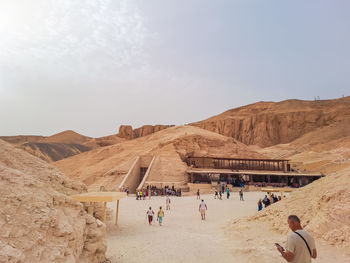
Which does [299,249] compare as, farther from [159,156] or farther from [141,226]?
[159,156]

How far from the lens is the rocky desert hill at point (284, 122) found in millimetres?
74075

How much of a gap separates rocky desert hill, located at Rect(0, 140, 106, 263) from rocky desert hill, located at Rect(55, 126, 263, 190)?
69.0 feet

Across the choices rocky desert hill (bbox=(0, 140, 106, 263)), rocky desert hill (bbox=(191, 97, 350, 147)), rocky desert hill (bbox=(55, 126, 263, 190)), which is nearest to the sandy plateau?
rocky desert hill (bbox=(0, 140, 106, 263))

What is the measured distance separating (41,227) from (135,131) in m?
100

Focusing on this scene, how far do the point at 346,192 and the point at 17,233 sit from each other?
25.6 ft

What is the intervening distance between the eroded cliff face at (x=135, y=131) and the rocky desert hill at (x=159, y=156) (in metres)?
47.0

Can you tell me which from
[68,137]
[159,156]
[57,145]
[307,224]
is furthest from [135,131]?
[307,224]

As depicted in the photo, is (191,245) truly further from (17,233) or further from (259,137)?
(259,137)

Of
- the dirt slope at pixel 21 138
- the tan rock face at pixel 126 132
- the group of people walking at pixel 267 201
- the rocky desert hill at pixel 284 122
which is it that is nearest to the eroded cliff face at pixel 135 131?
the tan rock face at pixel 126 132

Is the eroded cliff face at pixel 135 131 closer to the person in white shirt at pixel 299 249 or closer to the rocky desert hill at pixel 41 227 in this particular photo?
the rocky desert hill at pixel 41 227

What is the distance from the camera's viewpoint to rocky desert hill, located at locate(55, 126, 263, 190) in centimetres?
2902

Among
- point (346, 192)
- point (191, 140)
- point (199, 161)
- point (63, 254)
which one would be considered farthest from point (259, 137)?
point (63, 254)

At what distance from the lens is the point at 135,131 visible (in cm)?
10325

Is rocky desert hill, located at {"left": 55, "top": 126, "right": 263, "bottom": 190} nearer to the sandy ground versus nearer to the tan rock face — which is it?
the sandy ground
